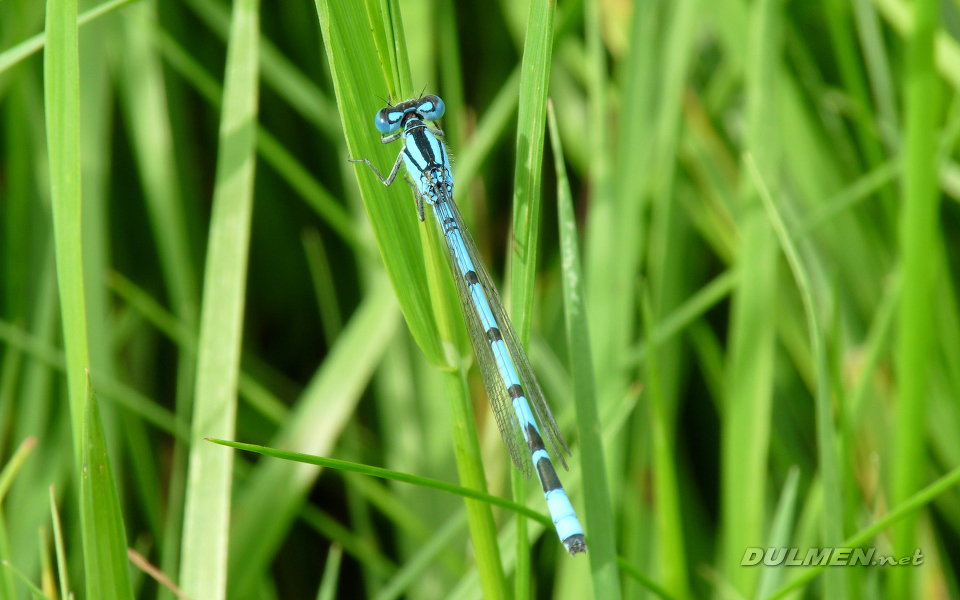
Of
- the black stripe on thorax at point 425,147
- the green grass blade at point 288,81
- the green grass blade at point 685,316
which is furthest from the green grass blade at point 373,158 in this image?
the green grass blade at point 288,81

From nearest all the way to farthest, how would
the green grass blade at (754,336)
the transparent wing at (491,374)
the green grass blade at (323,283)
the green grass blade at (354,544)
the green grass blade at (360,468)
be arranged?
the green grass blade at (360,468)
the transparent wing at (491,374)
the green grass blade at (754,336)
the green grass blade at (354,544)
the green grass blade at (323,283)

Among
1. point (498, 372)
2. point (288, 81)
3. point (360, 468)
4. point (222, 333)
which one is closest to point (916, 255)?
point (498, 372)

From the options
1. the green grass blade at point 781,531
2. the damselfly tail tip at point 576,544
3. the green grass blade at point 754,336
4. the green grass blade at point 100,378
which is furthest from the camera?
the green grass blade at point 100,378

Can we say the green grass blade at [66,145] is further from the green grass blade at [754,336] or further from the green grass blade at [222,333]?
the green grass blade at [754,336]

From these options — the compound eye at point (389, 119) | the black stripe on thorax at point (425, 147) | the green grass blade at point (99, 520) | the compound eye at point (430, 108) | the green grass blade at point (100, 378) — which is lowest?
the green grass blade at point (99, 520)

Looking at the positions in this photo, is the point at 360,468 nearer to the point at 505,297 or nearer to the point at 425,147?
the point at 425,147

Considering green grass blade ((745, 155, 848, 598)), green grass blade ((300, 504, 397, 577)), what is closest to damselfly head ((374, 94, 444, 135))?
green grass blade ((745, 155, 848, 598))

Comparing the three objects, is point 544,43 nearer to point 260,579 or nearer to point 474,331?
point 474,331

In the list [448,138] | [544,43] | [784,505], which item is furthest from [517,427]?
[448,138]
